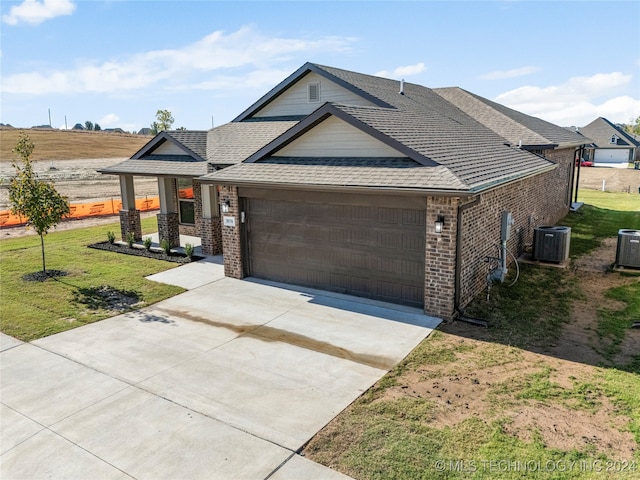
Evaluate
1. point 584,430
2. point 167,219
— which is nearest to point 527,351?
point 584,430

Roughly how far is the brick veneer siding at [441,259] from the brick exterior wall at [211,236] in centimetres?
828

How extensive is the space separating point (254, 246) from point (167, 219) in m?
5.38

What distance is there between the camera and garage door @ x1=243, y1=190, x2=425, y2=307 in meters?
10.2

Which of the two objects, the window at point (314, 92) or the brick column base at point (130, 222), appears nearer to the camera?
the window at point (314, 92)

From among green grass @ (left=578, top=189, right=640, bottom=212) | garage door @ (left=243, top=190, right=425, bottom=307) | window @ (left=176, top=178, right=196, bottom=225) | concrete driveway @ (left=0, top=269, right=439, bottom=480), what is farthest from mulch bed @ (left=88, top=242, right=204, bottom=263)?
green grass @ (left=578, top=189, right=640, bottom=212)

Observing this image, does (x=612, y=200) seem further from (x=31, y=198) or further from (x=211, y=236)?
(x=31, y=198)

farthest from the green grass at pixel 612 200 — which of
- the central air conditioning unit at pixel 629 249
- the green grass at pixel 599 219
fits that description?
the central air conditioning unit at pixel 629 249

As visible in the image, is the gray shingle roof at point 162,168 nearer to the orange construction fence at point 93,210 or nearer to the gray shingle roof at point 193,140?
the gray shingle roof at point 193,140

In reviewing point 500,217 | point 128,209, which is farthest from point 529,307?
point 128,209

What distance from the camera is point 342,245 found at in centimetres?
1122

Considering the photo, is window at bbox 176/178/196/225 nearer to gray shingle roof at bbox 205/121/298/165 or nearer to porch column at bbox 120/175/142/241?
porch column at bbox 120/175/142/241

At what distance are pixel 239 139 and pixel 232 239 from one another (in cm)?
561

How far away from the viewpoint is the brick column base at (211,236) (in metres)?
15.7

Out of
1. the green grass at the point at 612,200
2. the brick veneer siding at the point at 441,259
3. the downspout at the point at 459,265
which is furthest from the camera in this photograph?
the green grass at the point at 612,200
